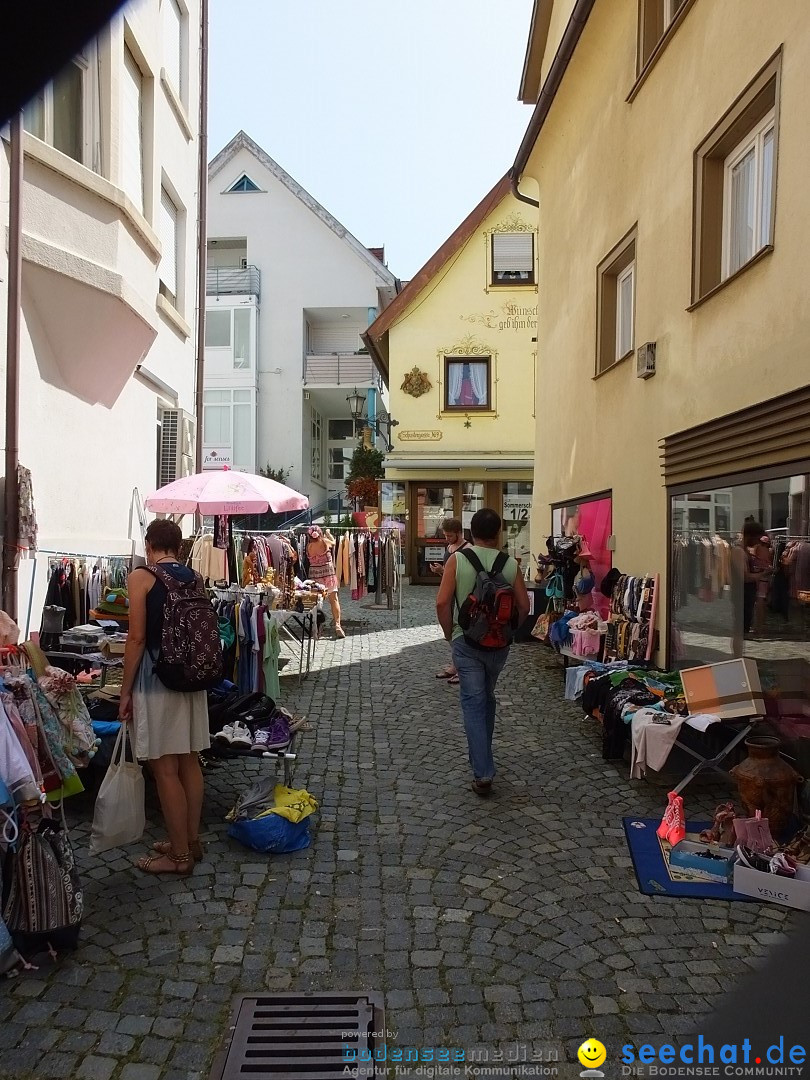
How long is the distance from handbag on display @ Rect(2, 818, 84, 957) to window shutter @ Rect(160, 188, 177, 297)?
9.24 m

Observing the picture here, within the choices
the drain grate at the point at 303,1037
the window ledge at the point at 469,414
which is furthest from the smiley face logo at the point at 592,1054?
the window ledge at the point at 469,414

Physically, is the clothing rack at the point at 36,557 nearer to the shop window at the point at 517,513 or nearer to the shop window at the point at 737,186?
the shop window at the point at 737,186

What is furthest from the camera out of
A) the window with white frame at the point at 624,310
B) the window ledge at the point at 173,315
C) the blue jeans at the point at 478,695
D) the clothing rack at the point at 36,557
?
the window ledge at the point at 173,315

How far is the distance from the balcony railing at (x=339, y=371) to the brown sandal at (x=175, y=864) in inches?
969

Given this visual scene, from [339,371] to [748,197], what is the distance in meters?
22.7

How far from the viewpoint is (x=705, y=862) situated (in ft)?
13.3

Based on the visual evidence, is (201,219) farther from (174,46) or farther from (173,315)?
(173,315)

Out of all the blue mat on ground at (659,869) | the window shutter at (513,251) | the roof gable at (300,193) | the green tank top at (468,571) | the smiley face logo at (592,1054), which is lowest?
the smiley face logo at (592,1054)

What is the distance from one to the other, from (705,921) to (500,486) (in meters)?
17.3

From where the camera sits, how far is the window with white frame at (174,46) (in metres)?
10.2

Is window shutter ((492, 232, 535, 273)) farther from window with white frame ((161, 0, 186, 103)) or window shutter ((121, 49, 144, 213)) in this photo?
window shutter ((121, 49, 144, 213))

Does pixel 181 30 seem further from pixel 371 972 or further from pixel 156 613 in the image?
pixel 371 972

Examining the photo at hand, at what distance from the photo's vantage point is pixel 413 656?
419 inches

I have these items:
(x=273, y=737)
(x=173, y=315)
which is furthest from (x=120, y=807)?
(x=173, y=315)
